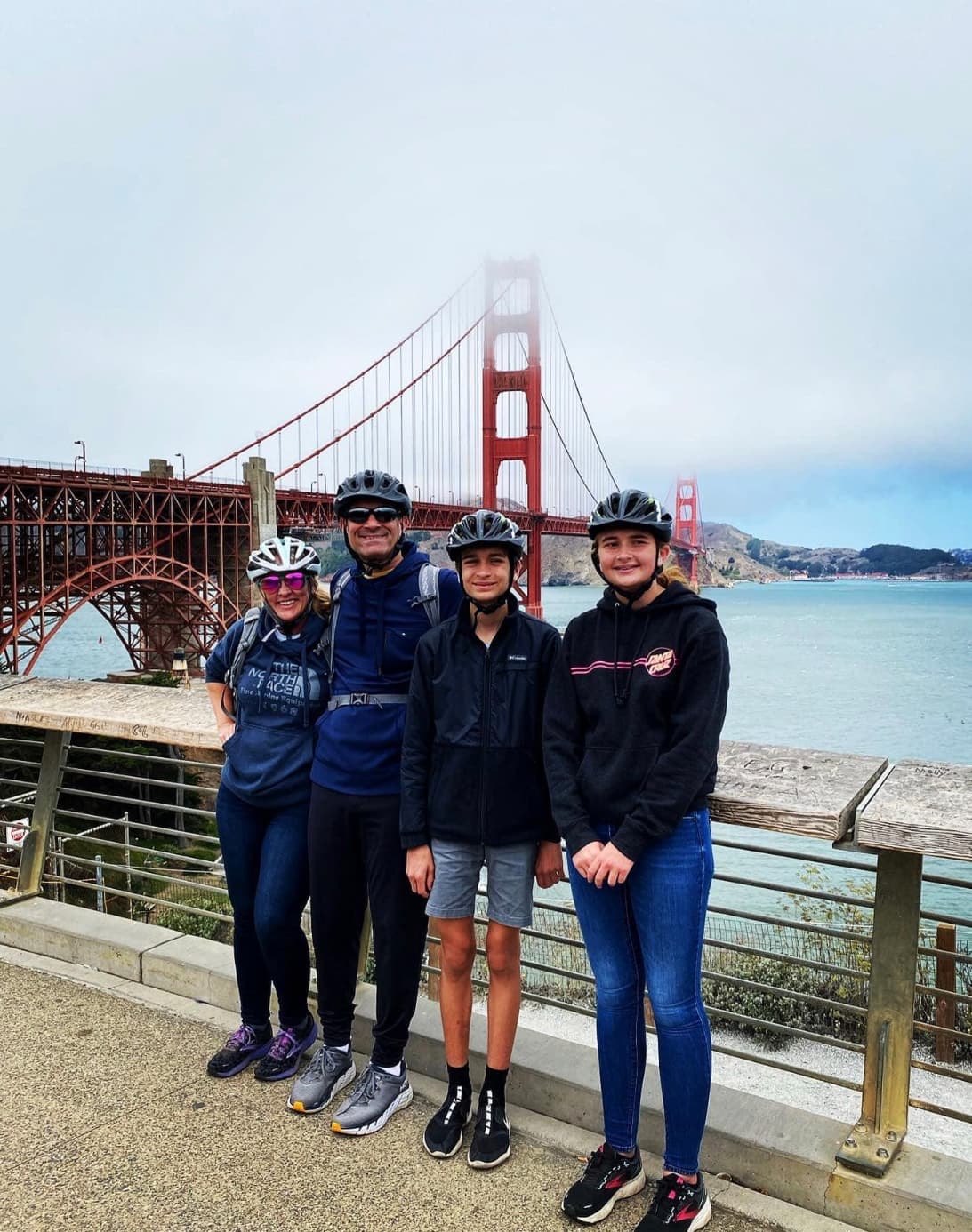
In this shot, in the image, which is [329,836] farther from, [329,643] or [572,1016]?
[572,1016]

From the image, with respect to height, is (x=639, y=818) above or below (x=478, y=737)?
below

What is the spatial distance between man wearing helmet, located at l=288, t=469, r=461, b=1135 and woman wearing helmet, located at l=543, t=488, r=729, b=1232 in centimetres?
46

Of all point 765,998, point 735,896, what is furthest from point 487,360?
point 765,998

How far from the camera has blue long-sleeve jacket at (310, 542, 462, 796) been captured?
7.45ft

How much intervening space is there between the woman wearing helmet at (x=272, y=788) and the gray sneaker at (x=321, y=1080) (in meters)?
0.12

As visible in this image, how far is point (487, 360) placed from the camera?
42531 millimetres

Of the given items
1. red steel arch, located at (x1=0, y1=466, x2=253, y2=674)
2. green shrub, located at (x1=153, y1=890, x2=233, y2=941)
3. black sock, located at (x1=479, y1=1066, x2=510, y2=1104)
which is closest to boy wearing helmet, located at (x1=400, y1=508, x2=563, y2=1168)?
black sock, located at (x1=479, y1=1066, x2=510, y2=1104)

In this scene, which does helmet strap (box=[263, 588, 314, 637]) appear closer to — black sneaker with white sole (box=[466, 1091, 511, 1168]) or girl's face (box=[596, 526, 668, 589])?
girl's face (box=[596, 526, 668, 589])

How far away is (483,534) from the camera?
2.15 meters

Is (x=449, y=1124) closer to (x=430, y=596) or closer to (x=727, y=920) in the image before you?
(x=430, y=596)

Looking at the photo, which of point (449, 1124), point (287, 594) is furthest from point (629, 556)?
point (449, 1124)

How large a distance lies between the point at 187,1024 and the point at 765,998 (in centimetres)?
587

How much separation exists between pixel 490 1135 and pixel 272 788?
0.94m

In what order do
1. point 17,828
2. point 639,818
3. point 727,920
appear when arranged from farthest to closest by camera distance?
point 727,920 → point 17,828 → point 639,818
